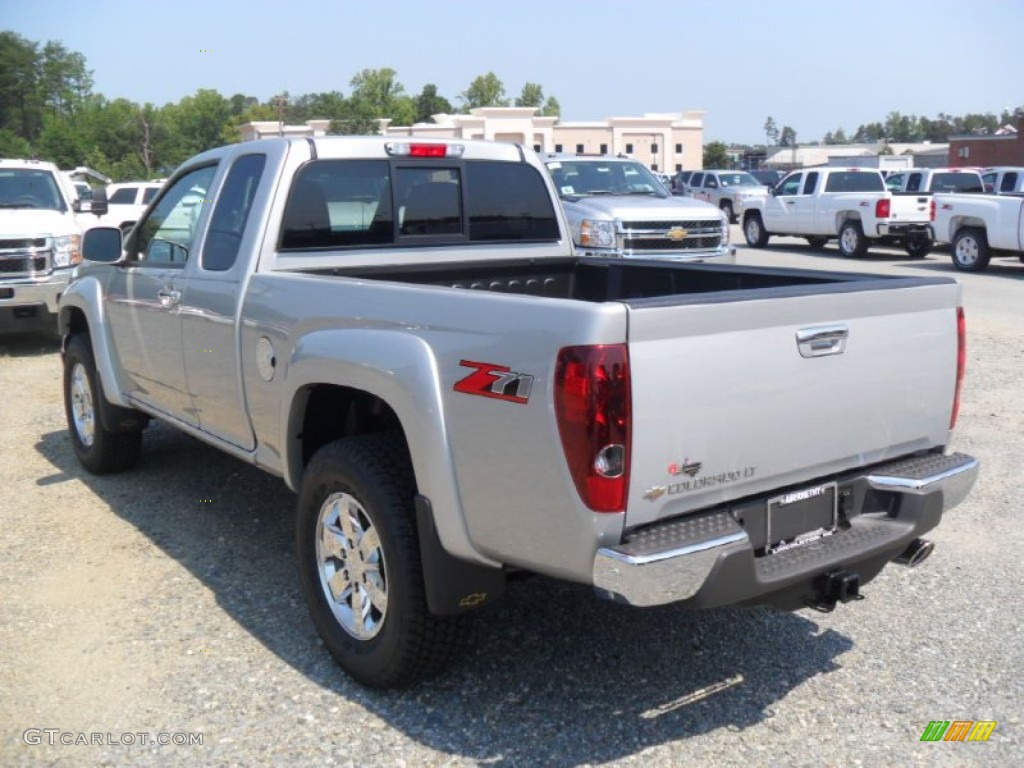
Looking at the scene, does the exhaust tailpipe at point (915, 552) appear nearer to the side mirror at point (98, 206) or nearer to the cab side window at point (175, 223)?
the cab side window at point (175, 223)

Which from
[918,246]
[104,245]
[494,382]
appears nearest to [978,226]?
[918,246]

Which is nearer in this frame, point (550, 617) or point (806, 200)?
point (550, 617)

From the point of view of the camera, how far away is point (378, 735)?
360 cm

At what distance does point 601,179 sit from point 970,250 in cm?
782

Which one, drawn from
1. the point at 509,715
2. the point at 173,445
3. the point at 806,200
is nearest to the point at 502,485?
the point at 509,715

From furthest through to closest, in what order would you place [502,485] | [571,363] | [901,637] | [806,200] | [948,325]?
[806,200] → [901,637] → [948,325] → [502,485] → [571,363]

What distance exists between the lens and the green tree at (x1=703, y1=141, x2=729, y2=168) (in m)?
116

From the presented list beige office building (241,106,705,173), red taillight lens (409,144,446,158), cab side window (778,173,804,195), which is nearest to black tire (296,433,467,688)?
red taillight lens (409,144,446,158)

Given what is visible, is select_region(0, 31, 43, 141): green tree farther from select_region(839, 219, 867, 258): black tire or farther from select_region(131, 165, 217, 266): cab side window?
select_region(131, 165, 217, 266): cab side window

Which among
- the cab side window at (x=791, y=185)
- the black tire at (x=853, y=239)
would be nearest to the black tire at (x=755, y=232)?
the cab side window at (x=791, y=185)

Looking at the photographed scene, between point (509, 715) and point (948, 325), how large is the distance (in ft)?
6.94

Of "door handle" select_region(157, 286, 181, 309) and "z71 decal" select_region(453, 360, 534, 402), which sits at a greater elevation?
"door handle" select_region(157, 286, 181, 309)

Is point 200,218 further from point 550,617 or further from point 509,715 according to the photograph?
point 509,715

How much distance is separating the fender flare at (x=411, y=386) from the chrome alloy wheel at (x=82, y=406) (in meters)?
3.18
